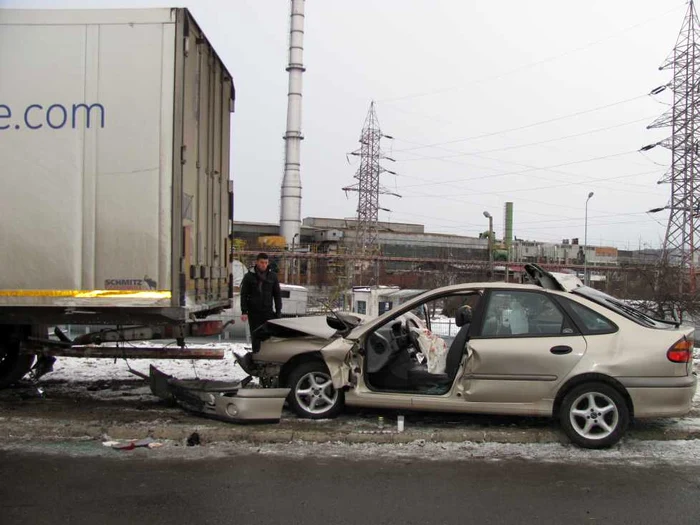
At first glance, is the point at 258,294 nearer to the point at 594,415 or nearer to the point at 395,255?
the point at 594,415

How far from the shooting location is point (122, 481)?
4.71 meters

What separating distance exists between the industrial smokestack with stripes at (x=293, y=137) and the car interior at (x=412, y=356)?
6043 cm

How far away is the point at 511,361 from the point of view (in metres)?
5.77

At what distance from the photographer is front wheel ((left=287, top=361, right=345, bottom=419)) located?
250 inches

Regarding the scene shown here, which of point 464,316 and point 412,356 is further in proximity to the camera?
point 412,356

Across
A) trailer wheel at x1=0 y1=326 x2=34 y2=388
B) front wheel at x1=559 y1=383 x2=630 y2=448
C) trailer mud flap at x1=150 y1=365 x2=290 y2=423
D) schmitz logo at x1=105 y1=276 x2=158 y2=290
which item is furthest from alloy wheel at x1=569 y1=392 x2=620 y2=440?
trailer wheel at x1=0 y1=326 x2=34 y2=388

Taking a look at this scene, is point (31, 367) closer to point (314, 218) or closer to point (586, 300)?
point (586, 300)

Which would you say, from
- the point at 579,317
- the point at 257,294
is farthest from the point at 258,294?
the point at 579,317

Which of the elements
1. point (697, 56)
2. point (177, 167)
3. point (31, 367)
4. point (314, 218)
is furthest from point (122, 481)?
point (314, 218)

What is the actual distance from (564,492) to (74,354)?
17.7 ft

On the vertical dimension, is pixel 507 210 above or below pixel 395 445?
above

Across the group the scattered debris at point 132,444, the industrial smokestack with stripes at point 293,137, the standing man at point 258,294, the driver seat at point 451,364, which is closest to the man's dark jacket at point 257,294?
the standing man at point 258,294

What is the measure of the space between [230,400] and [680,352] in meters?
4.34

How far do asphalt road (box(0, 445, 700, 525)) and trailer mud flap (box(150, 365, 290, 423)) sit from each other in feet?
2.46
